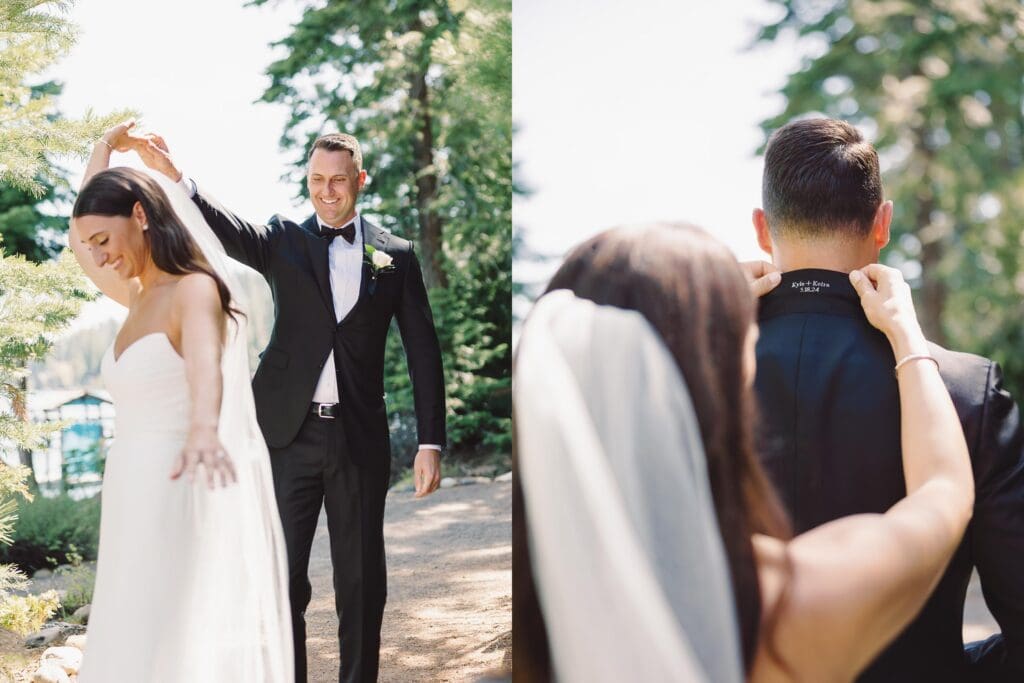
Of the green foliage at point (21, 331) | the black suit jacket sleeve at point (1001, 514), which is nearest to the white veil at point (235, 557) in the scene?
the green foliage at point (21, 331)

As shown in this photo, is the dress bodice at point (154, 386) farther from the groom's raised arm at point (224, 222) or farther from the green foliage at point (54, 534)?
the green foliage at point (54, 534)

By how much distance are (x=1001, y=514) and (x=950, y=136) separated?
1266 mm

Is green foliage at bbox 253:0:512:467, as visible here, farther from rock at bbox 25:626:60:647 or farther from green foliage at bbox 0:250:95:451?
rock at bbox 25:626:60:647

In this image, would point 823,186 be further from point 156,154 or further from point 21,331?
point 21,331

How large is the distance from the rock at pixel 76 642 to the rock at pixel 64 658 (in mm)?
21

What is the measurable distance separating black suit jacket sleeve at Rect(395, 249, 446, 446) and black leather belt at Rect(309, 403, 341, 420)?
0.34 meters

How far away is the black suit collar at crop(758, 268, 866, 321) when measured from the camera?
277 cm

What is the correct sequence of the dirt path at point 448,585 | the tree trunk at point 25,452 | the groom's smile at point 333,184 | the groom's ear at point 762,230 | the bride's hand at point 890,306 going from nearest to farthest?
the bride's hand at point 890,306
the groom's ear at point 762,230
the groom's smile at point 333,184
the tree trunk at point 25,452
the dirt path at point 448,585

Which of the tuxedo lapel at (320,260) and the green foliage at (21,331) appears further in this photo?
the green foliage at (21,331)

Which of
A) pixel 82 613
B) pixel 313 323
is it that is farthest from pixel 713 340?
pixel 82 613

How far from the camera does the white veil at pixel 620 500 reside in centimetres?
275

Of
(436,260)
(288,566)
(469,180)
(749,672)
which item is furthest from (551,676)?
(469,180)

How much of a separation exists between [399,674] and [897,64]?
9.28 ft

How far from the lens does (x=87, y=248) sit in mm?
3227
